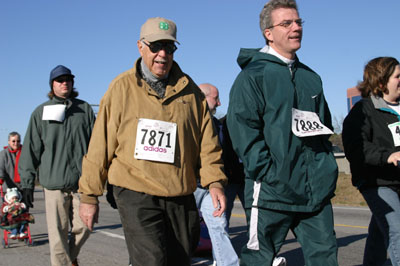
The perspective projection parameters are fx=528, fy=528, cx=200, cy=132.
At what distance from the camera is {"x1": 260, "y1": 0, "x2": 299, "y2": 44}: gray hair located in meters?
3.69

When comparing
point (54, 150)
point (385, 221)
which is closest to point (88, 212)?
point (385, 221)

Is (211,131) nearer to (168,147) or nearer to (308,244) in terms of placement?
(168,147)

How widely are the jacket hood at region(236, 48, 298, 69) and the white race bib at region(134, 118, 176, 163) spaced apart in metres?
0.73

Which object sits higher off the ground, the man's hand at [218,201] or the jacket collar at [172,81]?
the jacket collar at [172,81]

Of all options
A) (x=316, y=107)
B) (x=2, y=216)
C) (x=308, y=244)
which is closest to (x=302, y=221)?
(x=308, y=244)

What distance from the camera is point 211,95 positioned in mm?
6195

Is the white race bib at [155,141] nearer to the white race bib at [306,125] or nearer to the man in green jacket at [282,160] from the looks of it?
the man in green jacket at [282,160]

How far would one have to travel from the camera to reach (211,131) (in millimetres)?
3812

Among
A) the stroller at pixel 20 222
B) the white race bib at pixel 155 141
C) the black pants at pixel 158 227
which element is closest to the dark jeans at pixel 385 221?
the black pants at pixel 158 227

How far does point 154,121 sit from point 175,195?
516mm

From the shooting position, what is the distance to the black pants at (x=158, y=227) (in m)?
3.31

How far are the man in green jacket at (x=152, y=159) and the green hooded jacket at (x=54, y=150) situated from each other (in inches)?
90.9

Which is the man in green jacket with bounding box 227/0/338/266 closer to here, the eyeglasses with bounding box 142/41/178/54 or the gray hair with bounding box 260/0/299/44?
the gray hair with bounding box 260/0/299/44

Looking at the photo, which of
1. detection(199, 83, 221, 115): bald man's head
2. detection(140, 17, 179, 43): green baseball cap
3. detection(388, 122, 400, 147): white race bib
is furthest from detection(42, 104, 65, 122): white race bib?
detection(388, 122, 400, 147): white race bib
